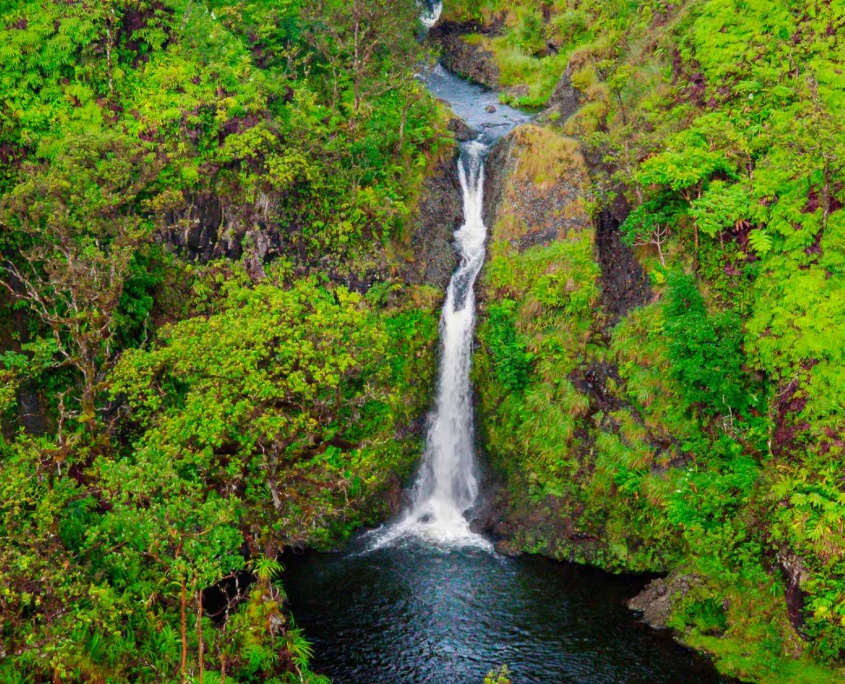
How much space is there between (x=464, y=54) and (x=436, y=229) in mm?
17535

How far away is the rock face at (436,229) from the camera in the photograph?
92.6 ft

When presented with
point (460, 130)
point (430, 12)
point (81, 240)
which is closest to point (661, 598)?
point (81, 240)

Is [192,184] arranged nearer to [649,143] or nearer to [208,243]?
[208,243]

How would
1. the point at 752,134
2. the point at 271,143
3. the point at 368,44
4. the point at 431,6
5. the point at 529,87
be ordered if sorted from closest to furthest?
the point at 752,134 < the point at 271,143 < the point at 368,44 < the point at 529,87 < the point at 431,6

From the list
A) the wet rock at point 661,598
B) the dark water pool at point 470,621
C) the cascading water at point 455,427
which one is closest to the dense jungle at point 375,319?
the wet rock at point 661,598

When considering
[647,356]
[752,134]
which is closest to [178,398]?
[647,356]

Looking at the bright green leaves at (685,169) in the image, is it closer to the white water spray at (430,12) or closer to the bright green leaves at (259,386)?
the bright green leaves at (259,386)

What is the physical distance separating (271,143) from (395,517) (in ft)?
47.3

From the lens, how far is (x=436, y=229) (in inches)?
1155

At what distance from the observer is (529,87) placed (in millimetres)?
37125

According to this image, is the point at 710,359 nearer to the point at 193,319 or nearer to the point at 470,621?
the point at 470,621

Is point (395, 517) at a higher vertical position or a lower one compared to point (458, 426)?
lower

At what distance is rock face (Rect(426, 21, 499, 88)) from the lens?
40219mm

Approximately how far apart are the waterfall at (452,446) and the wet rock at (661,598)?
207 inches
